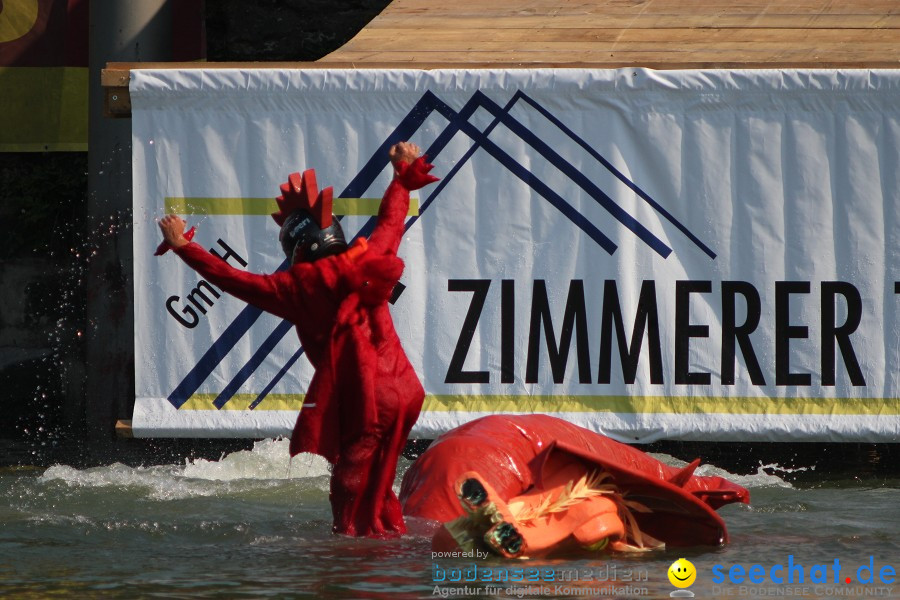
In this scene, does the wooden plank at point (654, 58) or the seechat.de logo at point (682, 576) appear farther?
the wooden plank at point (654, 58)

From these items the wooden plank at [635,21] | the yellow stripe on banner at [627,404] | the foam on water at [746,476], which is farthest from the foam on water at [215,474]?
the wooden plank at [635,21]

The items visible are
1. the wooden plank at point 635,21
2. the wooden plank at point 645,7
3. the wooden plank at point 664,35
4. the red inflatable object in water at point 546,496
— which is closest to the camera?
the red inflatable object in water at point 546,496

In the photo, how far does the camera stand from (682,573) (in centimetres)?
394

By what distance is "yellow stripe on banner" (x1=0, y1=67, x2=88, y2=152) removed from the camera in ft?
25.4

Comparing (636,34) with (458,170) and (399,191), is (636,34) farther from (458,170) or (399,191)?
(399,191)

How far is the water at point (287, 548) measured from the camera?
3.79 metres

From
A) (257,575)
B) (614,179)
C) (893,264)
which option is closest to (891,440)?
(893,264)

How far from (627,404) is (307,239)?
225cm

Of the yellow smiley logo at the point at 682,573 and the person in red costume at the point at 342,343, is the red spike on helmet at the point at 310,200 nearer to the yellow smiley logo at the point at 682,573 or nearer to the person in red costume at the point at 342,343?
the person in red costume at the point at 342,343

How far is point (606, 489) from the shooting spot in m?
4.30

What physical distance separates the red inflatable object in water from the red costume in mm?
255

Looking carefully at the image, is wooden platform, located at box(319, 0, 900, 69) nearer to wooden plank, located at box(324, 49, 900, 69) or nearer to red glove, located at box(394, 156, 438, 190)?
wooden plank, located at box(324, 49, 900, 69)

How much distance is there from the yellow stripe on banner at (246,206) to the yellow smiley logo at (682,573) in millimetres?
2717

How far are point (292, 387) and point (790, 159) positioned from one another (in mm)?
2608
